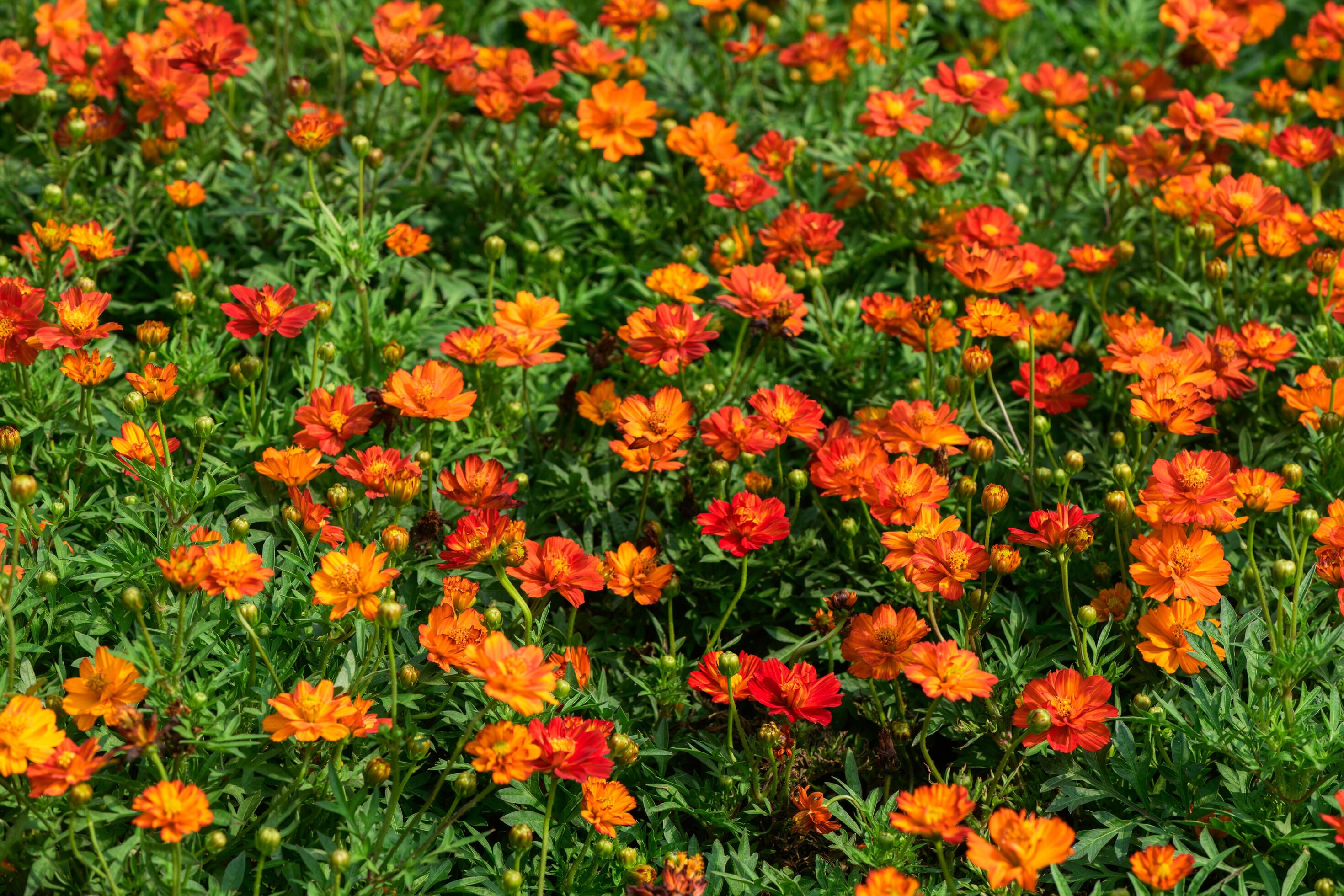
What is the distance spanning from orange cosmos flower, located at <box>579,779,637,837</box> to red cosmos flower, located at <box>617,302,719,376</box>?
3.11ft

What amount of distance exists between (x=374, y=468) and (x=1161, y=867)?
1582mm

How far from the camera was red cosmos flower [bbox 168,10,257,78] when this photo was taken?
3318 millimetres

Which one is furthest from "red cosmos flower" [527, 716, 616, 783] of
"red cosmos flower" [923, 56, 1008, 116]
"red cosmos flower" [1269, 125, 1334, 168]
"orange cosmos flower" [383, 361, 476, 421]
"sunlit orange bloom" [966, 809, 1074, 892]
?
"red cosmos flower" [1269, 125, 1334, 168]

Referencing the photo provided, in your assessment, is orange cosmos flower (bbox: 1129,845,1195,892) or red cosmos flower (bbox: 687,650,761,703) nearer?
orange cosmos flower (bbox: 1129,845,1195,892)

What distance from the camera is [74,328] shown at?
8.83 feet

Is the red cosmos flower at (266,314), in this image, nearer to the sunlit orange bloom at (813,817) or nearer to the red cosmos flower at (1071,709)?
the sunlit orange bloom at (813,817)

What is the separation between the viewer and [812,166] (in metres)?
4.06

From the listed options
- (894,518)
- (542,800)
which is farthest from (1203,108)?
(542,800)

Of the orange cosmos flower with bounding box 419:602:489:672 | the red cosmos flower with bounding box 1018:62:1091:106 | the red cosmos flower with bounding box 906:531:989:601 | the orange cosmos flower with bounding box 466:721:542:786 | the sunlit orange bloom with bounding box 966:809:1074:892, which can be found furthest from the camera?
the red cosmos flower with bounding box 1018:62:1091:106

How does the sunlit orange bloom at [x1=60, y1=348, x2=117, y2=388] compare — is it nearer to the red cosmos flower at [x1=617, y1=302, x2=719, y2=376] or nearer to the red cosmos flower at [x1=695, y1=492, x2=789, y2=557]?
the red cosmos flower at [x1=617, y1=302, x2=719, y2=376]

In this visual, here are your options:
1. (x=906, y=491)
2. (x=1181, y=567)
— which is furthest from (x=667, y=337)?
(x=1181, y=567)

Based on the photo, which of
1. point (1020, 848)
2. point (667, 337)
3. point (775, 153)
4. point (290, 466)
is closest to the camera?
point (1020, 848)

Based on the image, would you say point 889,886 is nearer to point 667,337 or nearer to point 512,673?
point 512,673

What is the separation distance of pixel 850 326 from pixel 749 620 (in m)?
0.86
